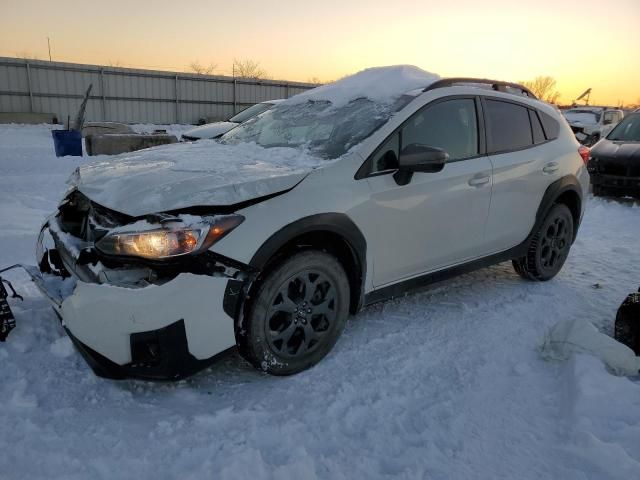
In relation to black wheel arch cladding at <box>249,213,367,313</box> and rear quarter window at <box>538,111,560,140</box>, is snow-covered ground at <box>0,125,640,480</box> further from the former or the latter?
rear quarter window at <box>538,111,560,140</box>

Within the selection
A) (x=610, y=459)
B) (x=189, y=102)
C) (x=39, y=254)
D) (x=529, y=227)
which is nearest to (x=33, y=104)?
(x=189, y=102)

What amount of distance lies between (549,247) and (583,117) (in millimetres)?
15097

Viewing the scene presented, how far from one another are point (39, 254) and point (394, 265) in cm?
230

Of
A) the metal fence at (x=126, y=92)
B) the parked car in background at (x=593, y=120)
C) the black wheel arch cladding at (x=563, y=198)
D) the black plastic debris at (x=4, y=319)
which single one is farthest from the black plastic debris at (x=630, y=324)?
the metal fence at (x=126, y=92)

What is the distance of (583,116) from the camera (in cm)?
1702

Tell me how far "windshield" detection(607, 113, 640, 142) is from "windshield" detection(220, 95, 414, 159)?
8065 mm

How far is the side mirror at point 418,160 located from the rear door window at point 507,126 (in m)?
0.97

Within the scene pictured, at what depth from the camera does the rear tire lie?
4270 millimetres

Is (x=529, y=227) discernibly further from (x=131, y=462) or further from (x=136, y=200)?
(x=131, y=462)

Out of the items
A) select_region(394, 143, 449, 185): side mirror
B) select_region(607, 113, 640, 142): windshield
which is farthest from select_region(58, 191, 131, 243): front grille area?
select_region(607, 113, 640, 142): windshield

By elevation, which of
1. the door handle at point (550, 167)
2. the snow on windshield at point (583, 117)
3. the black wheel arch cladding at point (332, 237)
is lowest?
the black wheel arch cladding at point (332, 237)

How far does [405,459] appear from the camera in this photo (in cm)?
212

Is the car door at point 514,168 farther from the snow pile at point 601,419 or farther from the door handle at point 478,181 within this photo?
the snow pile at point 601,419

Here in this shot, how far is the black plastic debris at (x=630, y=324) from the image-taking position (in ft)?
10.0
